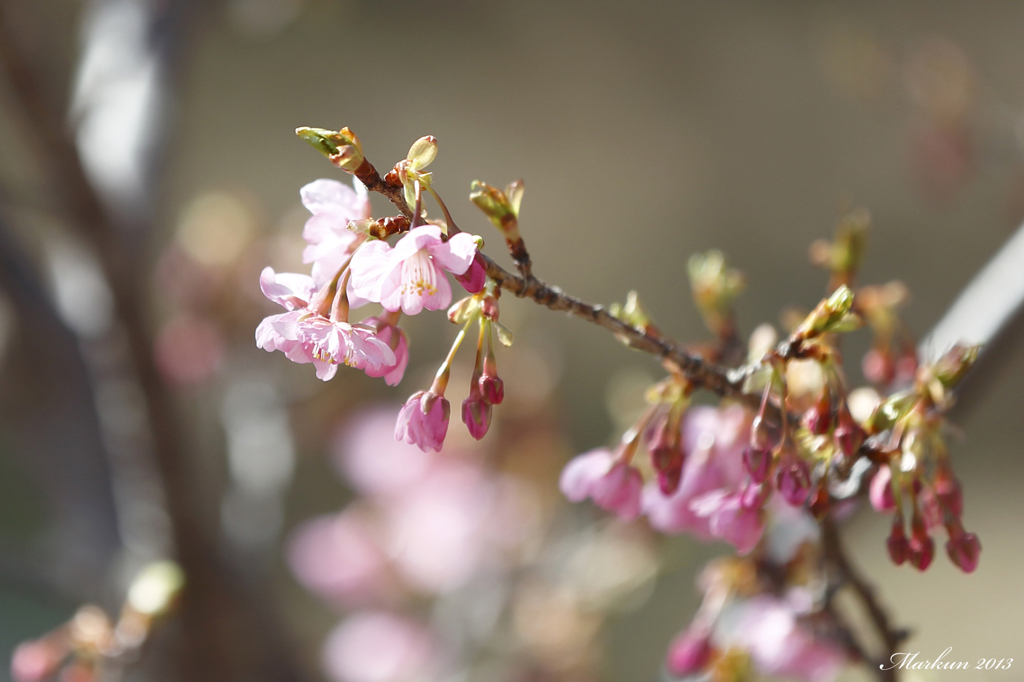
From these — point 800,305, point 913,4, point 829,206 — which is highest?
point 913,4

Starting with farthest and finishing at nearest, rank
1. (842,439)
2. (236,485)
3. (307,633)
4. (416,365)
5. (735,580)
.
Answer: (416,365) < (307,633) < (236,485) < (735,580) < (842,439)

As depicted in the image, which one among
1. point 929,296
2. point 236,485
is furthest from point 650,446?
point 929,296

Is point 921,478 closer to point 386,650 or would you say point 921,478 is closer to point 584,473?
point 584,473

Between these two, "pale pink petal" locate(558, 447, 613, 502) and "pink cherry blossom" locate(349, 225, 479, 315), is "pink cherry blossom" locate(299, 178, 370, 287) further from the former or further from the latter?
"pale pink petal" locate(558, 447, 613, 502)

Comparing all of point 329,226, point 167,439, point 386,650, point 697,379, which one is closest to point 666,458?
point 697,379


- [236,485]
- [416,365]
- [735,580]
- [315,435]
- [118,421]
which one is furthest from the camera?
[416,365]

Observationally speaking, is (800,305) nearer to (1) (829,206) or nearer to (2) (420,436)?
(1) (829,206)

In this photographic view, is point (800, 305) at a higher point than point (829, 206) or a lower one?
lower
